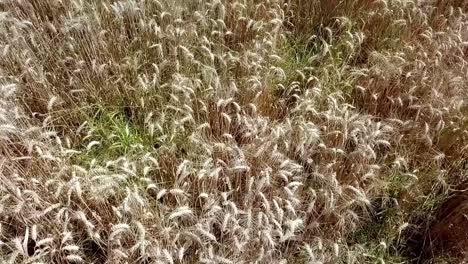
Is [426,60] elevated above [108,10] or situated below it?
below

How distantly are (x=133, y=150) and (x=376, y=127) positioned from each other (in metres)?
1.47

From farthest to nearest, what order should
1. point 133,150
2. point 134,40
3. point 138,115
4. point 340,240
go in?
point 134,40
point 138,115
point 133,150
point 340,240

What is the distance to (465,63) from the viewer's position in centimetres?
370

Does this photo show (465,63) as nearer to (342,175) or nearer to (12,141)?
(342,175)

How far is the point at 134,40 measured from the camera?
352 centimetres

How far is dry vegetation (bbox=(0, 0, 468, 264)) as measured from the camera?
2.50 metres

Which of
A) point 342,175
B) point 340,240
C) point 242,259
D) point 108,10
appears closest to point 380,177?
point 342,175

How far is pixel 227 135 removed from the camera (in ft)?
9.28

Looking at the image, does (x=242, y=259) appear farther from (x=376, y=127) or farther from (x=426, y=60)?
(x=426, y=60)

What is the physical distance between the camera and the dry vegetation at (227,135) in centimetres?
250

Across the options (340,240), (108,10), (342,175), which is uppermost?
(108,10)

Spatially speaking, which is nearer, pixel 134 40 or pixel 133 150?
pixel 133 150

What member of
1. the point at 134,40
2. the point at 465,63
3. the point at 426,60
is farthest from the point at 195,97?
the point at 465,63

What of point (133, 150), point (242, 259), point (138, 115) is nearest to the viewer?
point (242, 259)
